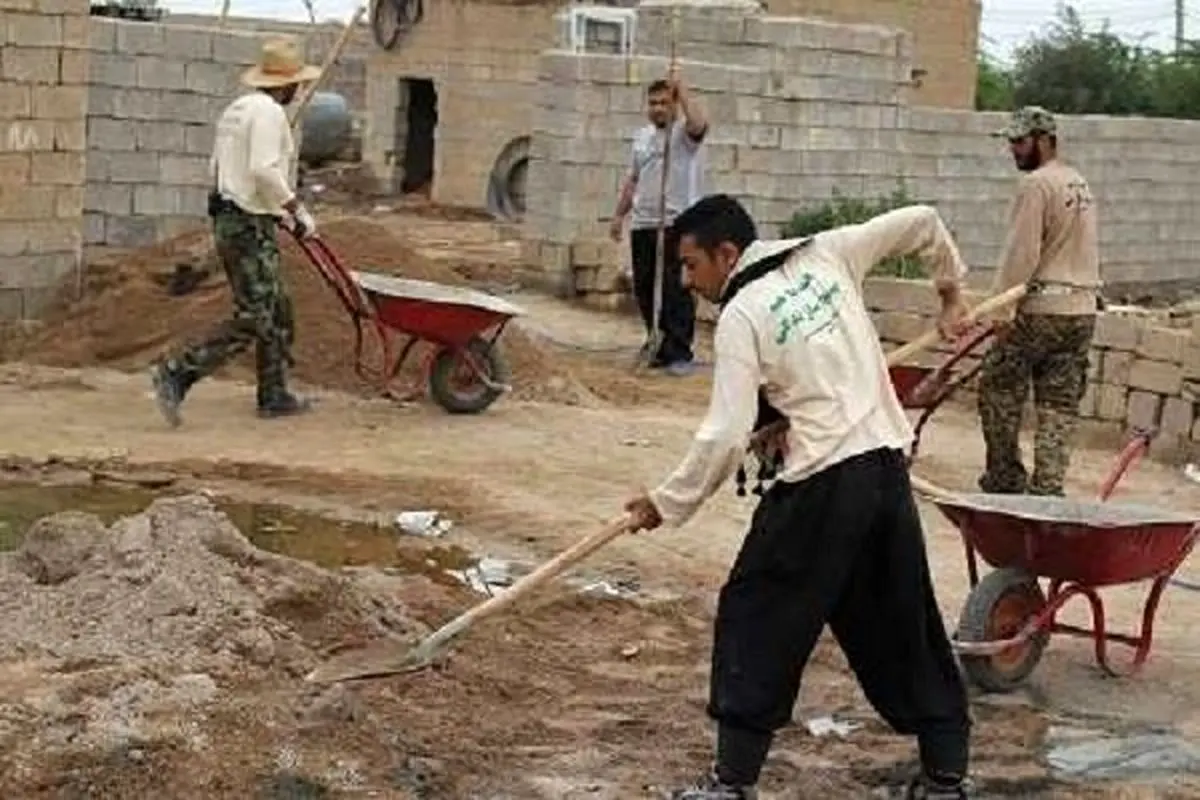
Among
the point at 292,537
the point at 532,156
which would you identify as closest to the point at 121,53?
the point at 532,156

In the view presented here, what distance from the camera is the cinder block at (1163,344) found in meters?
12.3

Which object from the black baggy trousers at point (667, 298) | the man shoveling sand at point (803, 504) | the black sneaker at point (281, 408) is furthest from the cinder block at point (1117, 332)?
the man shoveling sand at point (803, 504)

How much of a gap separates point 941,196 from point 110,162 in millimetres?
8550

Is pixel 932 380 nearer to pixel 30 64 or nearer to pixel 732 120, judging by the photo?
pixel 30 64

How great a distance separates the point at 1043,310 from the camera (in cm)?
919

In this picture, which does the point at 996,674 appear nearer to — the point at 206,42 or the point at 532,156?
the point at 206,42

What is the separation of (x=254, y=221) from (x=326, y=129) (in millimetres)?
19263

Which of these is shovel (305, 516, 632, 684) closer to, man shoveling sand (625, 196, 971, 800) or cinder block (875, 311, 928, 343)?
man shoveling sand (625, 196, 971, 800)

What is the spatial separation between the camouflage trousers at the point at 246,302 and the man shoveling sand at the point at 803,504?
5.27 metres

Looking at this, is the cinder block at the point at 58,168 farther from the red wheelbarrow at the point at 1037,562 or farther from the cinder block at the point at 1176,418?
the red wheelbarrow at the point at 1037,562

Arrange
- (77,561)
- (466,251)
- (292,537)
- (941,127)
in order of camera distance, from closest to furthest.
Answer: (77,561)
(292,537)
(941,127)
(466,251)

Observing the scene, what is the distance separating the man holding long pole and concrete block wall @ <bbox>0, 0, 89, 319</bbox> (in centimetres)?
317

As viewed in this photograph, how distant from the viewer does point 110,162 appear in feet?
46.7

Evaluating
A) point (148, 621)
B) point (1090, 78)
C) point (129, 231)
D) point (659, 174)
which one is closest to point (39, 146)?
point (129, 231)
